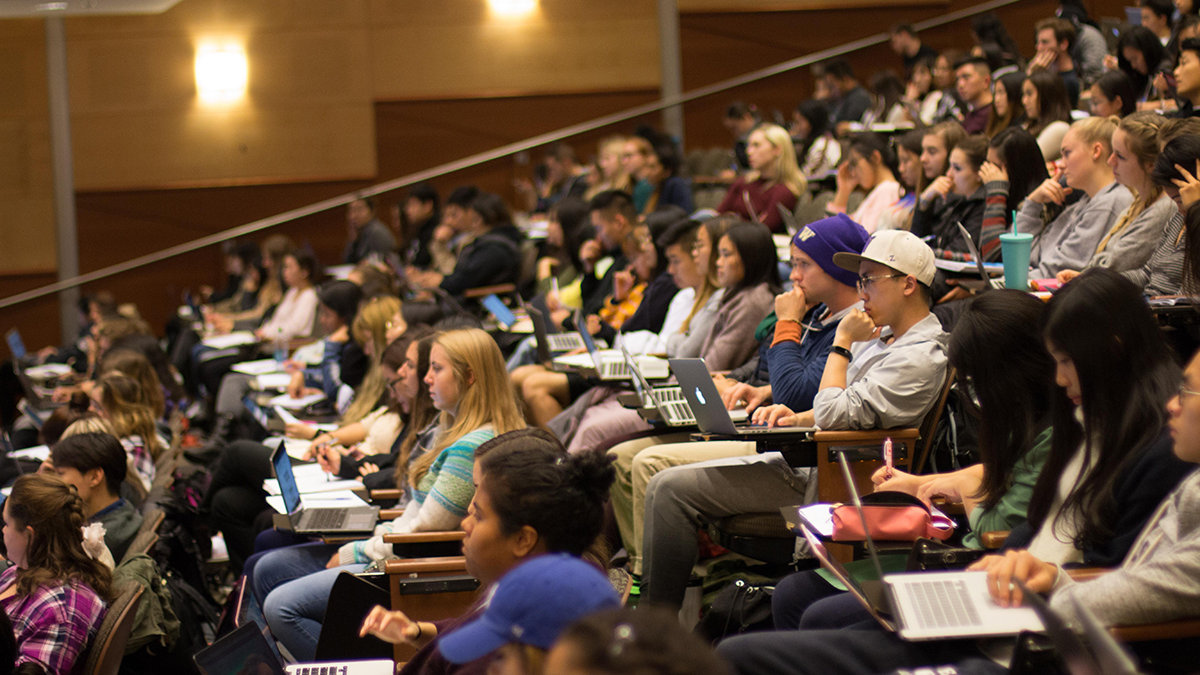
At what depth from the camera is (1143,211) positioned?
11.4 ft

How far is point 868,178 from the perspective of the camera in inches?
219

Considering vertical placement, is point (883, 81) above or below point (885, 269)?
above

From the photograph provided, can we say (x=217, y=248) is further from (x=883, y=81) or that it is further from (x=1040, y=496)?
(x=1040, y=496)

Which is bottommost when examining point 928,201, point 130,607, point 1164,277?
point 130,607

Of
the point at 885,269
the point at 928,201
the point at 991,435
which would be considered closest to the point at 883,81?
the point at 928,201

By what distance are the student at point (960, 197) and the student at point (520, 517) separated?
2.83 metres

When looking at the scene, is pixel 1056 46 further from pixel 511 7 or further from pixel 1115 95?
pixel 511 7

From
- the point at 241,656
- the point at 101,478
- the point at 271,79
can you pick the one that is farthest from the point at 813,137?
the point at 241,656

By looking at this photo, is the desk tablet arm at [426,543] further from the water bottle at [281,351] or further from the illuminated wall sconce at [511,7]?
the illuminated wall sconce at [511,7]

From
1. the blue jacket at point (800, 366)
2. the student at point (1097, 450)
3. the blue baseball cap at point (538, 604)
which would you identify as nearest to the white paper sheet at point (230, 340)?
the blue jacket at point (800, 366)

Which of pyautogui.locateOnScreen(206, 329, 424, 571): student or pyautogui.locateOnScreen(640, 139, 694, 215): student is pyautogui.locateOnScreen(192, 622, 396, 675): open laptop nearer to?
pyautogui.locateOnScreen(206, 329, 424, 571): student

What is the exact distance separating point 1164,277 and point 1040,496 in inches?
64.0

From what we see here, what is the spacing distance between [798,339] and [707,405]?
0.57m

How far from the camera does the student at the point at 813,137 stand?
7695mm
